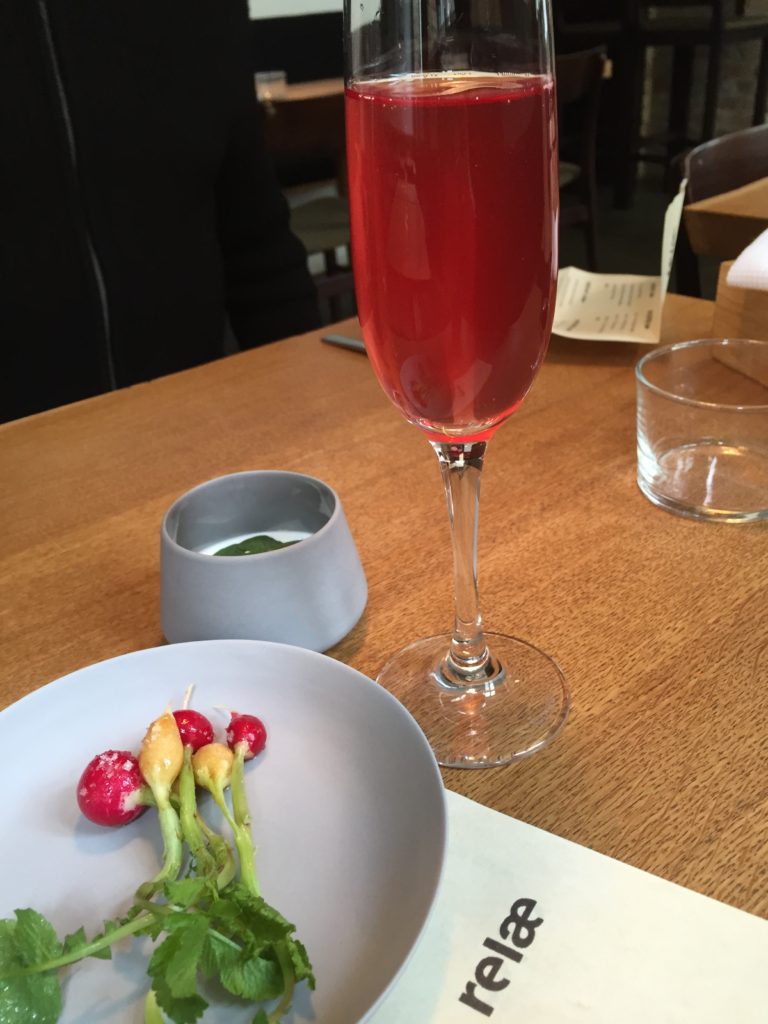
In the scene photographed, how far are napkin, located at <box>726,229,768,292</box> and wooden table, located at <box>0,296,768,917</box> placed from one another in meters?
0.12

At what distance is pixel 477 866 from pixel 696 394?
49 cm

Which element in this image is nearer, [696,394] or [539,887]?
[539,887]

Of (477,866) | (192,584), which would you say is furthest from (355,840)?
(192,584)

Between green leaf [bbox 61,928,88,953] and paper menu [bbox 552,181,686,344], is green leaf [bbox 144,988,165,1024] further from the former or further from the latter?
paper menu [bbox 552,181,686,344]

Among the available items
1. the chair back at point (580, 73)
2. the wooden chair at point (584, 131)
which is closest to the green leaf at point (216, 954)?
the wooden chair at point (584, 131)

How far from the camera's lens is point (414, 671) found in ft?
1.49

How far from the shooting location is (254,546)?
1.50 feet

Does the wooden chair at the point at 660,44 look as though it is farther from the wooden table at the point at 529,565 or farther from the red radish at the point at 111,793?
the red radish at the point at 111,793

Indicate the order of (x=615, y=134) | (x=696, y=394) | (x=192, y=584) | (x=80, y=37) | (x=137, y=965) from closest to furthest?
(x=137, y=965)
(x=192, y=584)
(x=696, y=394)
(x=80, y=37)
(x=615, y=134)

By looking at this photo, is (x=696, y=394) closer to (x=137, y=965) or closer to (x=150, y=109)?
(x=137, y=965)

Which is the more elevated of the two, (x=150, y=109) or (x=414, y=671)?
(x=150, y=109)

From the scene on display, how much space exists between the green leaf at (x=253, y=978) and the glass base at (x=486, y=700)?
0.14 metres

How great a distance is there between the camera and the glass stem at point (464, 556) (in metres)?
0.42

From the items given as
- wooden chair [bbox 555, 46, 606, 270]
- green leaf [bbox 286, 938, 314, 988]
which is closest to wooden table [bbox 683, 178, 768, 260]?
green leaf [bbox 286, 938, 314, 988]
